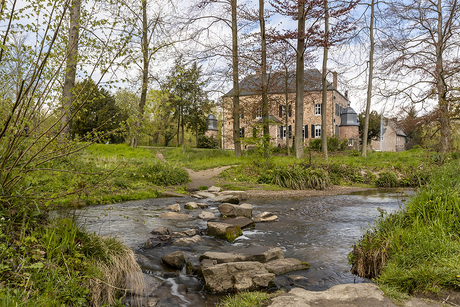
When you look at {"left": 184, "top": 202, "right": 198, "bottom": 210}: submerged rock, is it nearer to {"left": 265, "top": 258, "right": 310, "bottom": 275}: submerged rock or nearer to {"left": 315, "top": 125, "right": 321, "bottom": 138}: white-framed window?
{"left": 265, "top": 258, "right": 310, "bottom": 275}: submerged rock

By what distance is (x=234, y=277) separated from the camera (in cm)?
391

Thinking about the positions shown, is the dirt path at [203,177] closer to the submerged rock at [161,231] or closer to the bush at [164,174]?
the bush at [164,174]

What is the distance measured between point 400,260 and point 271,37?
1506cm

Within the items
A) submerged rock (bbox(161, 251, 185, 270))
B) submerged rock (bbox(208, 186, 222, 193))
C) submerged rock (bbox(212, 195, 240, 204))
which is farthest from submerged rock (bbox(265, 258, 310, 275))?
submerged rock (bbox(208, 186, 222, 193))

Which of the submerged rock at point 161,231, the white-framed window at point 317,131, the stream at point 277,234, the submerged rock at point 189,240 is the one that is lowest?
the stream at point 277,234

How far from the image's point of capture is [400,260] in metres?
3.75

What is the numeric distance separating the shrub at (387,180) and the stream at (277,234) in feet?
12.2

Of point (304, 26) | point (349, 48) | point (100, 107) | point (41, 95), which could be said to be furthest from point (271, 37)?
point (100, 107)

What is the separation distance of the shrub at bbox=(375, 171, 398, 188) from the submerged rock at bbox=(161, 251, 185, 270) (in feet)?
40.7

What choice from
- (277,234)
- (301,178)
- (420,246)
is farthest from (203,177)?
(420,246)

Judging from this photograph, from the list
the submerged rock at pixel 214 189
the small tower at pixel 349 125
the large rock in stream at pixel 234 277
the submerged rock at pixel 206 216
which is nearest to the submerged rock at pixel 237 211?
the submerged rock at pixel 206 216

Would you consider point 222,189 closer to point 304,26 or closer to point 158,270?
point 158,270

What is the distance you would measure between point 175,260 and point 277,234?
Answer: 2.66 meters

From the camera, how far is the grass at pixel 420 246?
324 centimetres
